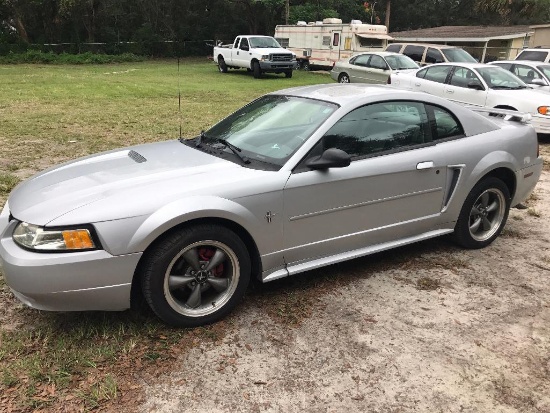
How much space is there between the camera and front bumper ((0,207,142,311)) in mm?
2715

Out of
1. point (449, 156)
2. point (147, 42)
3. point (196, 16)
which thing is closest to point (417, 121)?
point (449, 156)

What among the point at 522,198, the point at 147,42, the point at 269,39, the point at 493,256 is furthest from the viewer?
the point at 147,42

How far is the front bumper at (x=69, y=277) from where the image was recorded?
271 cm

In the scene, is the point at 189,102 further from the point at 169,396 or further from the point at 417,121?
the point at 169,396

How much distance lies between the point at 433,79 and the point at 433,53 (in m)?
6.70

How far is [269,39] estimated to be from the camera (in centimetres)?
2364

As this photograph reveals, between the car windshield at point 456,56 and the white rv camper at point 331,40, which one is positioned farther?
the white rv camper at point 331,40

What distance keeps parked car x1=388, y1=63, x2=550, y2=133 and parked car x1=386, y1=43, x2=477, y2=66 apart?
595cm

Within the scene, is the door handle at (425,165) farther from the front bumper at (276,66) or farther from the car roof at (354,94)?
the front bumper at (276,66)

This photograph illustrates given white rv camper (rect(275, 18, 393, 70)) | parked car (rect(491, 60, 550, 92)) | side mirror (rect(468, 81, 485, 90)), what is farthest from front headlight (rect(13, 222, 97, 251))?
white rv camper (rect(275, 18, 393, 70))

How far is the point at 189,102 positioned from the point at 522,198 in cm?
1108

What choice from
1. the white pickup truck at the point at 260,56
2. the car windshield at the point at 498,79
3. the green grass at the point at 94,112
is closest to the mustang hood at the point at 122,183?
the green grass at the point at 94,112

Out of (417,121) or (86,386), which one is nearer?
(86,386)

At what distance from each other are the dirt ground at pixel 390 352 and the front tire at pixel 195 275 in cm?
23
